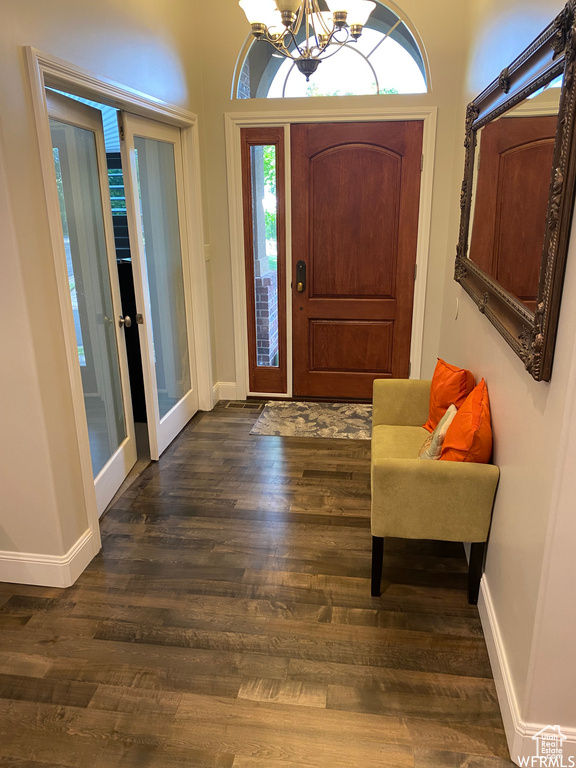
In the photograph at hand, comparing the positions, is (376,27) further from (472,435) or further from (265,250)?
(472,435)

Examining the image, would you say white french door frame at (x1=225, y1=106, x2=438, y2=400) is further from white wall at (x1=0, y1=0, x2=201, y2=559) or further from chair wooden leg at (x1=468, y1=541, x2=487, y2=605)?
chair wooden leg at (x1=468, y1=541, x2=487, y2=605)

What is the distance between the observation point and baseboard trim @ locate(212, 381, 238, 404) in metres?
4.70

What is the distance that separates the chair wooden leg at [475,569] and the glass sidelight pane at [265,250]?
2653 millimetres

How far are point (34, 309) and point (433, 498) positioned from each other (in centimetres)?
172

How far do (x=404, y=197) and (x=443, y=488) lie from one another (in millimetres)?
2622

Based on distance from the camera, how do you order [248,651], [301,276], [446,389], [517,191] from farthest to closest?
1. [301,276]
2. [446,389]
3. [248,651]
4. [517,191]

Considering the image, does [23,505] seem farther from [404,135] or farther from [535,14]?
[404,135]

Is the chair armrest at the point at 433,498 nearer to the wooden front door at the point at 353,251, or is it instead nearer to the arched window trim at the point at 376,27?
the wooden front door at the point at 353,251

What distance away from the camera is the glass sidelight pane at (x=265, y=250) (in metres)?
4.21

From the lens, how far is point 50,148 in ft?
7.23

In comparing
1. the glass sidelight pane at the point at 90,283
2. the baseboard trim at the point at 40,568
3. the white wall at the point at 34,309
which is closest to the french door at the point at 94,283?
the glass sidelight pane at the point at 90,283

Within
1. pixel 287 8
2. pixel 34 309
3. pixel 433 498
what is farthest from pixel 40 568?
pixel 287 8

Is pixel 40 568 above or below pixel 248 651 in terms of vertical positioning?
above

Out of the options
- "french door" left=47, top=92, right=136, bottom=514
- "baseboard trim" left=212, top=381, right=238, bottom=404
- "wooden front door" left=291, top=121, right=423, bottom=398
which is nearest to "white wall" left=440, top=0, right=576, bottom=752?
"wooden front door" left=291, top=121, right=423, bottom=398
